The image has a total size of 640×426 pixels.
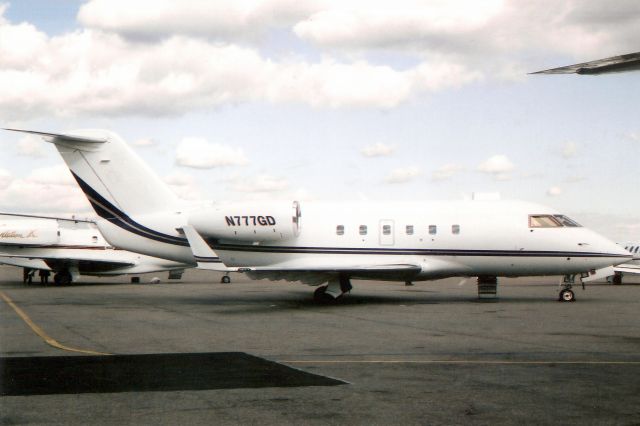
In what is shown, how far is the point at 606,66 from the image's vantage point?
A: 7.31 metres

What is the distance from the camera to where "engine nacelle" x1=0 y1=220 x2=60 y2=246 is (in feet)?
131

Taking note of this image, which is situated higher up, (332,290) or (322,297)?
(332,290)

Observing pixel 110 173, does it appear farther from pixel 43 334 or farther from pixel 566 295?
pixel 566 295

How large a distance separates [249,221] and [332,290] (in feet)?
11.2

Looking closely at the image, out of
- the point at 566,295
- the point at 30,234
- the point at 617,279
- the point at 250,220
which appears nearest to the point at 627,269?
the point at 617,279

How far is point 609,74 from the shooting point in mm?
A: 7559

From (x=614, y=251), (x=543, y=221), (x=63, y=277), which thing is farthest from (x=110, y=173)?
(x=63, y=277)

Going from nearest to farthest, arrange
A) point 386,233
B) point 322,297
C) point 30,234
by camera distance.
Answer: point 386,233, point 322,297, point 30,234

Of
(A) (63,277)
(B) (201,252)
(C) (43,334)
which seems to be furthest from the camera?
(A) (63,277)

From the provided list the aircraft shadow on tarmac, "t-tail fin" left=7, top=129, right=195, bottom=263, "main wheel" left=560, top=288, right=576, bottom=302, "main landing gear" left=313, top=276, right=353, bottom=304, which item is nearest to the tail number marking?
"t-tail fin" left=7, top=129, right=195, bottom=263

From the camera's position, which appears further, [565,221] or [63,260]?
[63,260]

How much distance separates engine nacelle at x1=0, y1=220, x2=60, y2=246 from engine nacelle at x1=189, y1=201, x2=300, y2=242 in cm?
1895

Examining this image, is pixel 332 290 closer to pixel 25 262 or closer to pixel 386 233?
pixel 386 233

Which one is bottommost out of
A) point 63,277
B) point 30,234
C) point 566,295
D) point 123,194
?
point 566,295
